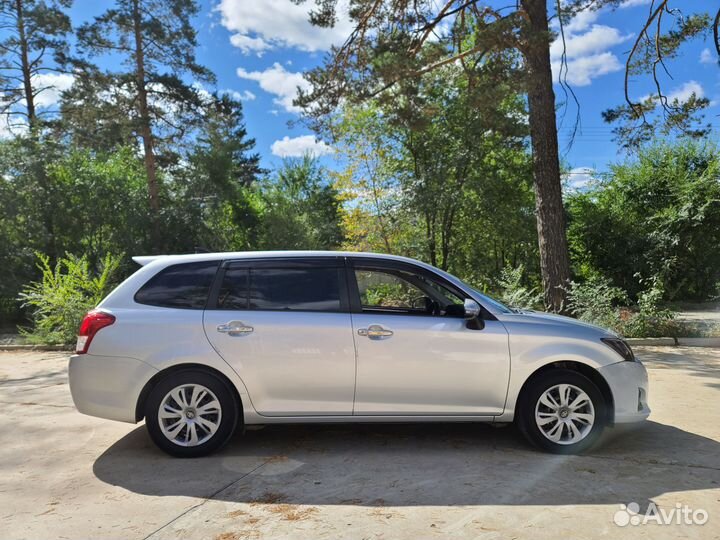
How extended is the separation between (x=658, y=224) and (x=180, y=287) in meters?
15.9

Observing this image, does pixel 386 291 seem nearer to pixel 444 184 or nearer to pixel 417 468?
pixel 417 468

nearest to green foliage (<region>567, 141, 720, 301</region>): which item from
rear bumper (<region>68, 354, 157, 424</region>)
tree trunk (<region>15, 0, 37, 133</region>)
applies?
rear bumper (<region>68, 354, 157, 424</region>)

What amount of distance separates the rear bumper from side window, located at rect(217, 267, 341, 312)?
2.73 feet

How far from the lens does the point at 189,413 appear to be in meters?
4.31

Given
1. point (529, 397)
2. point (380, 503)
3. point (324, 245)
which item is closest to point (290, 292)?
point (380, 503)

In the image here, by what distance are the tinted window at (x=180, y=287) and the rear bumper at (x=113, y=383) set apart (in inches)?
21.3

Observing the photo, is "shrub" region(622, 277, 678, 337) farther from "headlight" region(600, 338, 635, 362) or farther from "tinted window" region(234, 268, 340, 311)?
"tinted window" region(234, 268, 340, 311)

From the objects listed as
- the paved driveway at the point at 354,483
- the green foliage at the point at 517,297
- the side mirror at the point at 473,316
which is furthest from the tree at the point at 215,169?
the side mirror at the point at 473,316

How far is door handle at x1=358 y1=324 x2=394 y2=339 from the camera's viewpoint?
4324 millimetres

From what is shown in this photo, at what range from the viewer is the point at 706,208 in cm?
1495

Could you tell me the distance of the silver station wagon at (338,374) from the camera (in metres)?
4.29

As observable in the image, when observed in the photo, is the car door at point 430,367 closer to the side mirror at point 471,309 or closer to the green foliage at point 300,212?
the side mirror at point 471,309

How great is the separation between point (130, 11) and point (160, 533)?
1938 cm

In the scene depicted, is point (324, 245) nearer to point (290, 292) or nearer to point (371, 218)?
point (371, 218)
